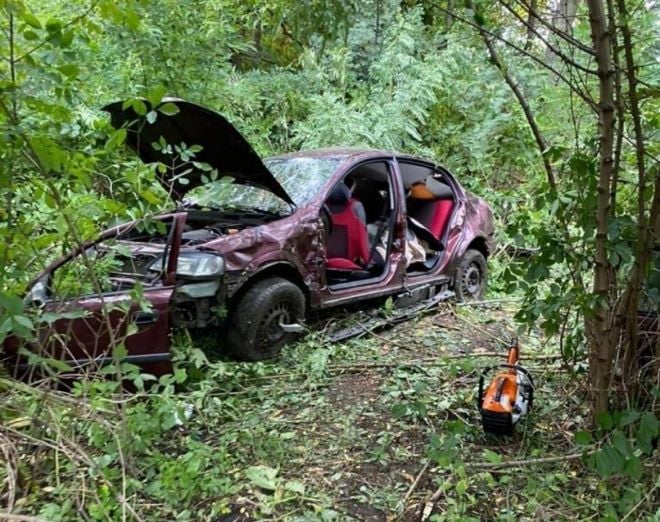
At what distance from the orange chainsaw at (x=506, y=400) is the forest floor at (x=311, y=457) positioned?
13 centimetres

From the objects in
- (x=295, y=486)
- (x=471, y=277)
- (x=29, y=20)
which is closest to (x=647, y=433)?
(x=295, y=486)

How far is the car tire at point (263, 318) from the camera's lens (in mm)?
3855

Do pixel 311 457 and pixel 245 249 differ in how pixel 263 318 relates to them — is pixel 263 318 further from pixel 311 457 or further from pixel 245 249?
pixel 311 457

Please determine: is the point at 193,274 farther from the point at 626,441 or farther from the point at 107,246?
the point at 626,441

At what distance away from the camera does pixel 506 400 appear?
288 cm

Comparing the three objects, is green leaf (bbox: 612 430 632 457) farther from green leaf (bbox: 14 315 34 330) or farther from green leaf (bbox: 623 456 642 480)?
green leaf (bbox: 14 315 34 330)

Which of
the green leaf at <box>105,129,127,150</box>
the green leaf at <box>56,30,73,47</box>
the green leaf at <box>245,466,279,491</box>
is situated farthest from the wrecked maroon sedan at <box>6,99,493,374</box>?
the green leaf at <box>245,466,279,491</box>

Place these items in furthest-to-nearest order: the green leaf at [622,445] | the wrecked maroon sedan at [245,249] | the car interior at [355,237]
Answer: the car interior at [355,237] → the wrecked maroon sedan at [245,249] → the green leaf at [622,445]

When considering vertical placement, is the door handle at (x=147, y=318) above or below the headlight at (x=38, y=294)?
below

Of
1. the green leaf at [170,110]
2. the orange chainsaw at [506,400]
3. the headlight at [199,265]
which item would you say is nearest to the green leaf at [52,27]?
the green leaf at [170,110]

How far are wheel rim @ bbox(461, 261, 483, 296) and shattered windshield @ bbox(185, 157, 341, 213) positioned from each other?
6.76 ft

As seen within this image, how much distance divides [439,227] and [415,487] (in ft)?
11.9

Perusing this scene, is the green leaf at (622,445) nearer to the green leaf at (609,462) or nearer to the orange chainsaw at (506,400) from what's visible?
the green leaf at (609,462)

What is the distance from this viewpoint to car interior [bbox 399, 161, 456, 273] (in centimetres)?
567
